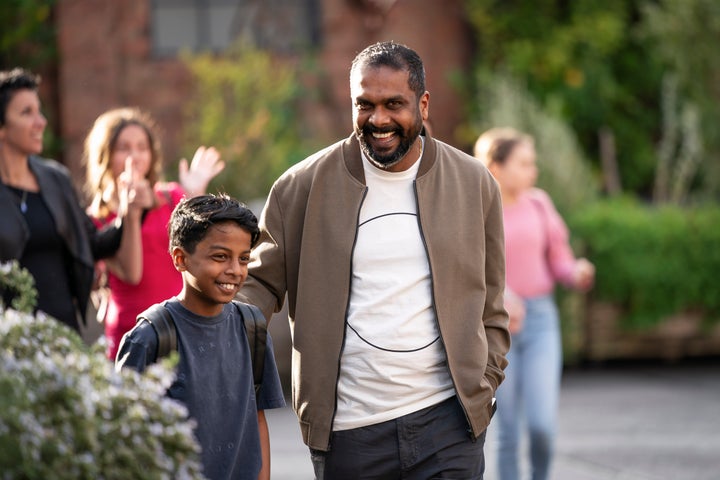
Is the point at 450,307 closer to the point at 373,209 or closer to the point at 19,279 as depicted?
the point at 373,209

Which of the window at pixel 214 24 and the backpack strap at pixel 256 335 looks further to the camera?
the window at pixel 214 24

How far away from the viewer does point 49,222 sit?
5.03 meters

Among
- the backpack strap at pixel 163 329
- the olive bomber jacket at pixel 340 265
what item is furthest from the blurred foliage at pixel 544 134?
the backpack strap at pixel 163 329

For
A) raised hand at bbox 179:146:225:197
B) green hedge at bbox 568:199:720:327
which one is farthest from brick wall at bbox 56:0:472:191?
raised hand at bbox 179:146:225:197

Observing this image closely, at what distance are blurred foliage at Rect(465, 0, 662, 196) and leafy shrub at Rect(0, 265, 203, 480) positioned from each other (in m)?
10.1

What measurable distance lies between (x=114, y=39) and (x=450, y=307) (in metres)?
8.94

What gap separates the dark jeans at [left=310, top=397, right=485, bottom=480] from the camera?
3818 millimetres

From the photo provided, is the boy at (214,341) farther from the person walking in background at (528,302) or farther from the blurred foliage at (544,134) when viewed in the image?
the blurred foliage at (544,134)

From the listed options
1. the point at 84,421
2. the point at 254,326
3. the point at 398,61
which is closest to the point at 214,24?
the point at 398,61

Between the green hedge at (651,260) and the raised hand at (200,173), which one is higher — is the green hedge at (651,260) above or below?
below

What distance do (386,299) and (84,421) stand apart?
1514 mm

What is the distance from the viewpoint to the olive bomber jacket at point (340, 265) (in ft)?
12.6

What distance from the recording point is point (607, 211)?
33.7 ft

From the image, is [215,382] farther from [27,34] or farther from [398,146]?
[27,34]
